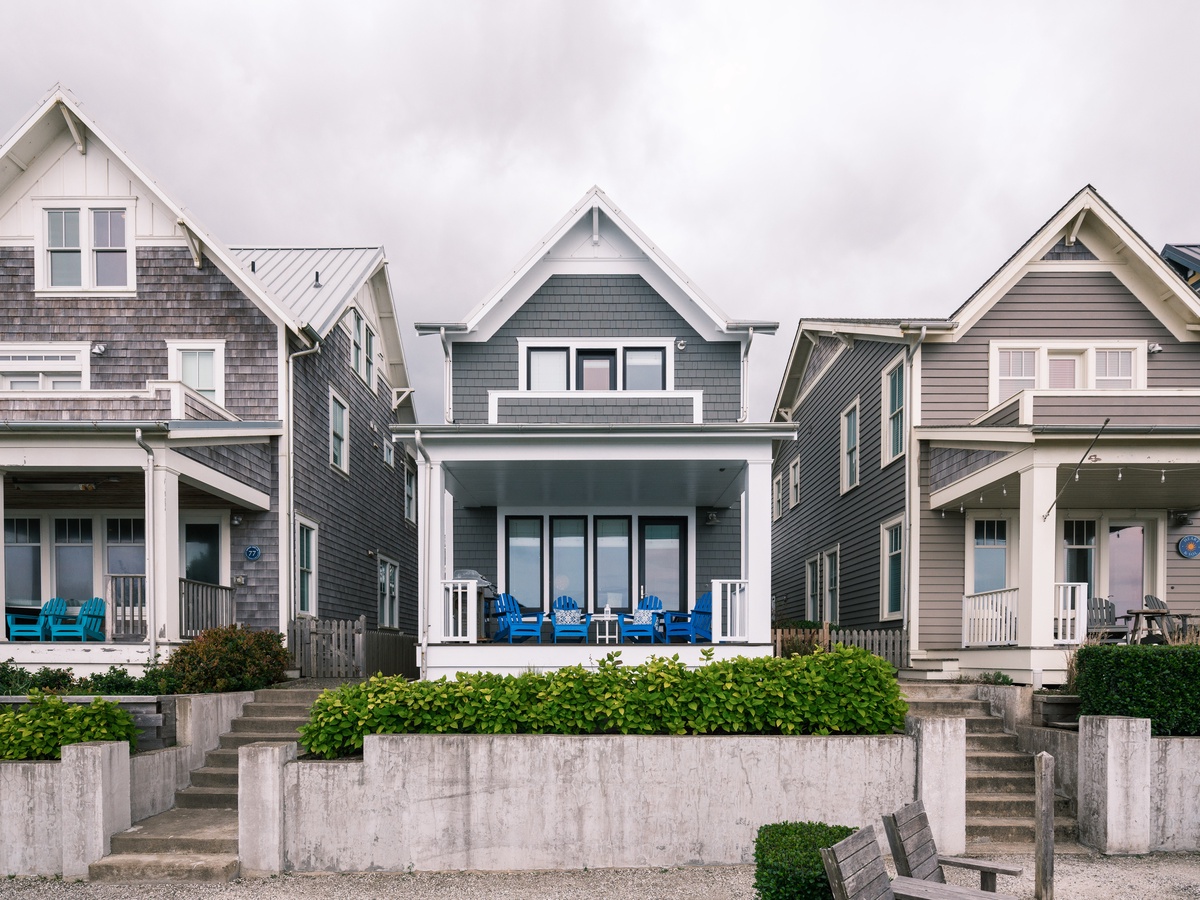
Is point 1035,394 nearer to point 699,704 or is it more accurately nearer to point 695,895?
point 699,704

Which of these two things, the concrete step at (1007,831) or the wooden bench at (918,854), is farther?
the concrete step at (1007,831)

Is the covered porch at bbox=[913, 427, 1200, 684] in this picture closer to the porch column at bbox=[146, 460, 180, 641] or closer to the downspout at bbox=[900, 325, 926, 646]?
the downspout at bbox=[900, 325, 926, 646]

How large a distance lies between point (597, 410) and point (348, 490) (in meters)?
6.63

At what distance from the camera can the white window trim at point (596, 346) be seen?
49.6 feet

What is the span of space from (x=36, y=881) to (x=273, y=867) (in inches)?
80.9

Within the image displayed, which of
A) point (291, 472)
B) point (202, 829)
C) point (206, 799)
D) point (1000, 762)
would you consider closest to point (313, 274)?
point (291, 472)

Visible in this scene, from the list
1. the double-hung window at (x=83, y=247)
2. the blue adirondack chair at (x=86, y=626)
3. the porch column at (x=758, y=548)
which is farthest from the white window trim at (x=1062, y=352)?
the double-hung window at (x=83, y=247)

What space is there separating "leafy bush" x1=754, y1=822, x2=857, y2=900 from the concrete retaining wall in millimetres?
2132

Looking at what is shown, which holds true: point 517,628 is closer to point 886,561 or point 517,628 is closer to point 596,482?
point 596,482

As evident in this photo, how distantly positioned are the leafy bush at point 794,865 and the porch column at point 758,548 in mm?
5463

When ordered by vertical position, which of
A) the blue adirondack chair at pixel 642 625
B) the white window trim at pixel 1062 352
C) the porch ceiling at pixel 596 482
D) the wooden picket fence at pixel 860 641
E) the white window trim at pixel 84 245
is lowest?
the wooden picket fence at pixel 860 641

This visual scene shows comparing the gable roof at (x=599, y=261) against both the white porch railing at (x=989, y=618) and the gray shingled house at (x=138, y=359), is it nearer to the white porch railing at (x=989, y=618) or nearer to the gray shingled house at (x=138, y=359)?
the gray shingled house at (x=138, y=359)

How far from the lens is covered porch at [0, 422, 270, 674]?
11172 mm

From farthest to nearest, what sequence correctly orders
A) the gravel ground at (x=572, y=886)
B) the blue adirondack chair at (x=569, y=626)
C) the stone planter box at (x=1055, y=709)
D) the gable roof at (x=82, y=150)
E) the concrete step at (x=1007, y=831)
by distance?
the gable roof at (x=82, y=150)
the blue adirondack chair at (x=569, y=626)
the stone planter box at (x=1055, y=709)
the concrete step at (x=1007, y=831)
the gravel ground at (x=572, y=886)
